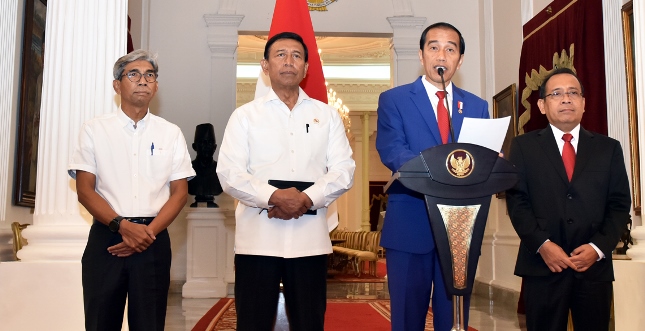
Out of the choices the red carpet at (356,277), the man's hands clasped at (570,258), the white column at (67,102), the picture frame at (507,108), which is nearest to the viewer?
the man's hands clasped at (570,258)

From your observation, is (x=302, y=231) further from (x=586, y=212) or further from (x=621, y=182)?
(x=621, y=182)

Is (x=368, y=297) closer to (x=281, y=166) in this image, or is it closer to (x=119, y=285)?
(x=281, y=166)

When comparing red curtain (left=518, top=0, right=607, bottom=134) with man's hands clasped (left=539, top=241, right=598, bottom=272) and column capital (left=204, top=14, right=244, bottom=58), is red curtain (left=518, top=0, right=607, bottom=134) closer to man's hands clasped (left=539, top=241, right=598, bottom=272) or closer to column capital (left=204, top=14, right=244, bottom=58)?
man's hands clasped (left=539, top=241, right=598, bottom=272)

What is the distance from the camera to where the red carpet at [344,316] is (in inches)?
210

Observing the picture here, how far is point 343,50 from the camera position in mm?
14945

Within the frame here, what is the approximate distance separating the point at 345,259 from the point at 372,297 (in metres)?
5.02

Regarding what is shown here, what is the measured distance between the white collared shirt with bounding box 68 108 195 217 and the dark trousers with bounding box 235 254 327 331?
452 mm

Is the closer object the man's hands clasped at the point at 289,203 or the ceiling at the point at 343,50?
the man's hands clasped at the point at 289,203

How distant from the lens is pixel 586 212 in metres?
2.58

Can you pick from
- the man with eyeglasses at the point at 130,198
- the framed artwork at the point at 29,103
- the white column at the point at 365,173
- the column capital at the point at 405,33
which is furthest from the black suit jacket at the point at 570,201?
the white column at the point at 365,173

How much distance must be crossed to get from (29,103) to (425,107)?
404cm

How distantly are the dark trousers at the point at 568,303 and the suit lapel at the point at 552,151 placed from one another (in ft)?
1.28

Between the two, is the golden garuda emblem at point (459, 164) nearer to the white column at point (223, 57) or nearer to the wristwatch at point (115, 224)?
the wristwatch at point (115, 224)

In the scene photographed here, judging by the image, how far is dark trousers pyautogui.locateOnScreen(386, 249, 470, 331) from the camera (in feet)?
7.73
